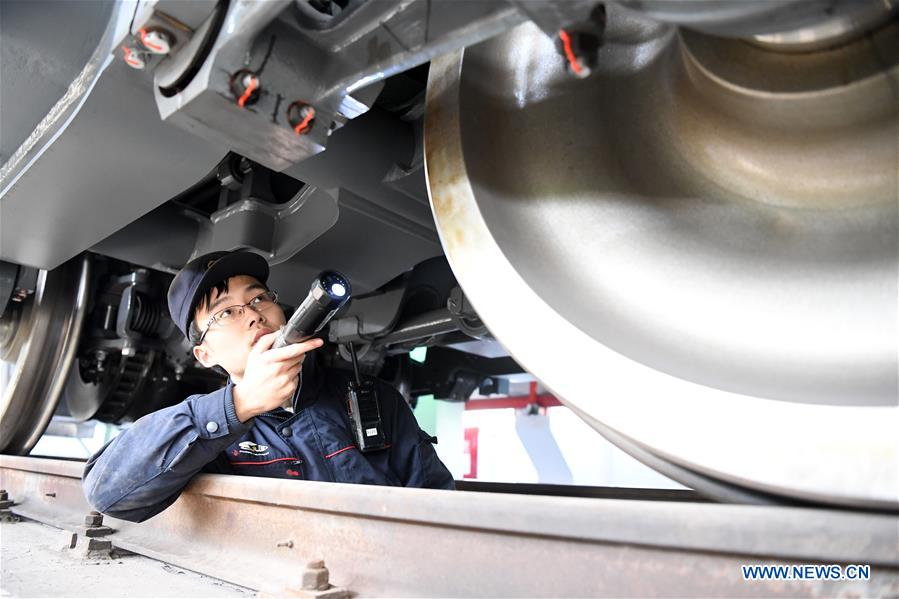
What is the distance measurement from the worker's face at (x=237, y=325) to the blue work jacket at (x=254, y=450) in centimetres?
10

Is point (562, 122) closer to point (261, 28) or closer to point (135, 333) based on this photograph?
point (261, 28)

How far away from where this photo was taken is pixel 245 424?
3.19 feet

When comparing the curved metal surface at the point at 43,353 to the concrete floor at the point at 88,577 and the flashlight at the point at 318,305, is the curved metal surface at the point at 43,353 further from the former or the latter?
the flashlight at the point at 318,305

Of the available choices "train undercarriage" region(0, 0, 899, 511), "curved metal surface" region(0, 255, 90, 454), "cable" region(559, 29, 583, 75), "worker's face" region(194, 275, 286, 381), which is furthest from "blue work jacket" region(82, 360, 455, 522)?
"curved metal surface" region(0, 255, 90, 454)

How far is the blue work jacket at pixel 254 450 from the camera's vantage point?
95 cm

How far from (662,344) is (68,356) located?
1.85 m

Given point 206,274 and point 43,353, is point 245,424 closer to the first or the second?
point 206,274

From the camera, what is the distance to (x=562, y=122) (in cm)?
72

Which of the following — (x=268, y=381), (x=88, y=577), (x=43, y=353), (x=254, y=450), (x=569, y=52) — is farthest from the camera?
(x=43, y=353)

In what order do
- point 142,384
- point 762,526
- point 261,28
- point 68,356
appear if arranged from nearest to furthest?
point 762,526
point 261,28
point 68,356
point 142,384

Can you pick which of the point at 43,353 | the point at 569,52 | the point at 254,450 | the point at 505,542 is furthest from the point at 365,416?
the point at 43,353

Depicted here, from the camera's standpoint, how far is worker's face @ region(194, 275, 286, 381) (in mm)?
1189

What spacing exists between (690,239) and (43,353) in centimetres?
189

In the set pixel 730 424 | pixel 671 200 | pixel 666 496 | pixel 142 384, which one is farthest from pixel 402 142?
pixel 142 384
